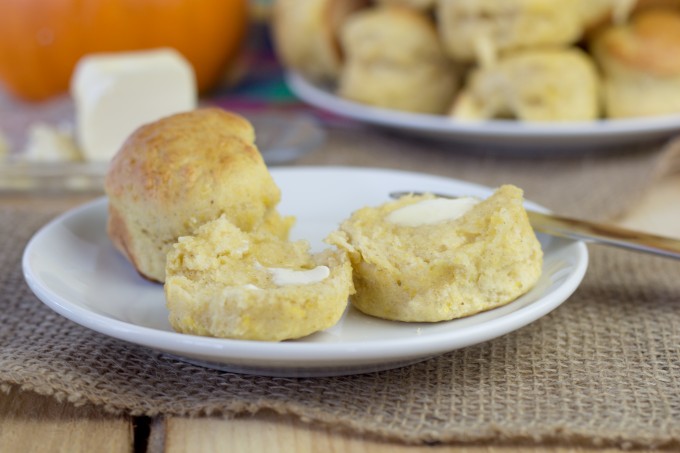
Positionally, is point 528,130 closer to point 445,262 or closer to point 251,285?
point 445,262

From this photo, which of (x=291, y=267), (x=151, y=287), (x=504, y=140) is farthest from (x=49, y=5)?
(x=291, y=267)

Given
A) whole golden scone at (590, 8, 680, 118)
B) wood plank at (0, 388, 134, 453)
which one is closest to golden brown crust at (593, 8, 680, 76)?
whole golden scone at (590, 8, 680, 118)

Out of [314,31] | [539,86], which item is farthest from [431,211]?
[314,31]

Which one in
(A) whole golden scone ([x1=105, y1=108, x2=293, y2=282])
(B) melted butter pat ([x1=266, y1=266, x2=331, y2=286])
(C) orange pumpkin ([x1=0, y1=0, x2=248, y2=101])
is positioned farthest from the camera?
(C) orange pumpkin ([x1=0, y1=0, x2=248, y2=101])

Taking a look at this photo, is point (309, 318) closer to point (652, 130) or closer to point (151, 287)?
point (151, 287)

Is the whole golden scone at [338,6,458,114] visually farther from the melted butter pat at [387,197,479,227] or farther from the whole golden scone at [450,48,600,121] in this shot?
the melted butter pat at [387,197,479,227]

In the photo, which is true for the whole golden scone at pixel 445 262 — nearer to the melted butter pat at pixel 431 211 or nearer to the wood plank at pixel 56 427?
the melted butter pat at pixel 431 211
